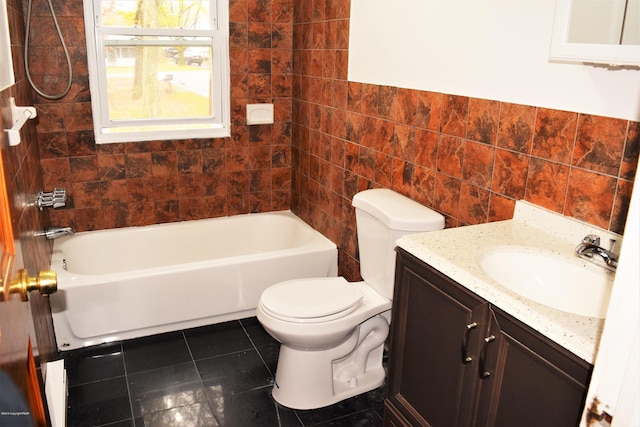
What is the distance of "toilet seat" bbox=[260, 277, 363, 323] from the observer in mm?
2227

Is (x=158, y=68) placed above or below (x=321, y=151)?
above

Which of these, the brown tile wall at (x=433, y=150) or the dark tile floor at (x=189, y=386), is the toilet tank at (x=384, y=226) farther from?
the dark tile floor at (x=189, y=386)

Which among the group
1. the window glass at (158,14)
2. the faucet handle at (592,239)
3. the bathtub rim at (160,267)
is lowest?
the bathtub rim at (160,267)

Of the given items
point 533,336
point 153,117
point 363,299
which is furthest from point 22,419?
point 153,117

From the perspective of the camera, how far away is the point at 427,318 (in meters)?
1.68

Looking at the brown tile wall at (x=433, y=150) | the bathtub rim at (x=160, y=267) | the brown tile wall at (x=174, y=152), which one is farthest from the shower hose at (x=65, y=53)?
the brown tile wall at (x=433, y=150)

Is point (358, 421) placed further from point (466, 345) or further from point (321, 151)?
point (321, 151)

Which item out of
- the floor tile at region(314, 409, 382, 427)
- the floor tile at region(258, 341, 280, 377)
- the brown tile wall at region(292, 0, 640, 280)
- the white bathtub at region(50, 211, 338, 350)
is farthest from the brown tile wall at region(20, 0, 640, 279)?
the floor tile at region(314, 409, 382, 427)

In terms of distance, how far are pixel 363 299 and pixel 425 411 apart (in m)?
0.73

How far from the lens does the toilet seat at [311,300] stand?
223 cm

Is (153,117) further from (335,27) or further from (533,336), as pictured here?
(533,336)

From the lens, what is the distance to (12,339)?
2.69 ft

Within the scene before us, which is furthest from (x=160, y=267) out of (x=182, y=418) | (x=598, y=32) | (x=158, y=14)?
(x=598, y=32)

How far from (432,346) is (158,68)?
2500 mm
